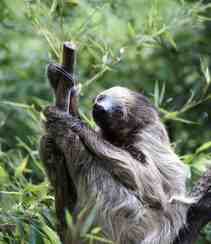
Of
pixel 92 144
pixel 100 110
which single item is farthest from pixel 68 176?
pixel 100 110


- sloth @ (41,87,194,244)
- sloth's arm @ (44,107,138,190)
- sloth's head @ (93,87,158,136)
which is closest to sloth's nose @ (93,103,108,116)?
sloth's head @ (93,87,158,136)

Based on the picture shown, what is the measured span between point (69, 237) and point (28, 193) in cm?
54

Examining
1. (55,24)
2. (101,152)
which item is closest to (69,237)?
(101,152)

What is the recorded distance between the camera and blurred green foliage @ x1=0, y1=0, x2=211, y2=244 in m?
6.20

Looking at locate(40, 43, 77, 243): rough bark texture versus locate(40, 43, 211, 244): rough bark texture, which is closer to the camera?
locate(40, 43, 211, 244): rough bark texture

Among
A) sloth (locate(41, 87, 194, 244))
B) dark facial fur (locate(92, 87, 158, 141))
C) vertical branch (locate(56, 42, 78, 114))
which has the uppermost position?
vertical branch (locate(56, 42, 78, 114))

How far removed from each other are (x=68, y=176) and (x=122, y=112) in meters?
0.94

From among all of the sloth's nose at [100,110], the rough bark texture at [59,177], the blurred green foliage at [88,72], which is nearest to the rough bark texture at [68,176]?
the rough bark texture at [59,177]

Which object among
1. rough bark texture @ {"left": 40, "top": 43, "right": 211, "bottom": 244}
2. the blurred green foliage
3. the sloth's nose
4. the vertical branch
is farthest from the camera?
the sloth's nose

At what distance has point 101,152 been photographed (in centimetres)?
593

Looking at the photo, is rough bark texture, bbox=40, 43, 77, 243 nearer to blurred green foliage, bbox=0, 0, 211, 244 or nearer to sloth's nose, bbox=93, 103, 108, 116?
blurred green foliage, bbox=0, 0, 211, 244

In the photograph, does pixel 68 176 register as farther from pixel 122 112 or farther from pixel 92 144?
pixel 122 112

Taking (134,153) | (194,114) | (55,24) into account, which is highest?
(55,24)

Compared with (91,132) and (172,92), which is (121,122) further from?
(172,92)
